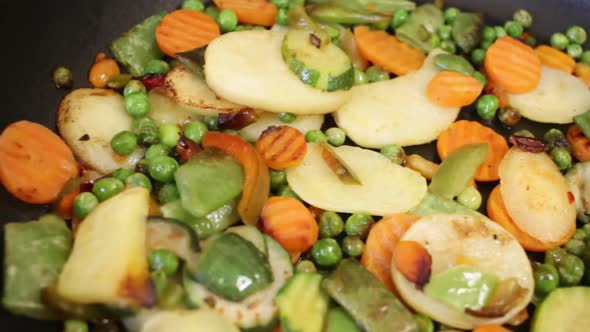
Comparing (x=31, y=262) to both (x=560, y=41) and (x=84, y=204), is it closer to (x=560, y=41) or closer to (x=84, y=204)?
(x=84, y=204)

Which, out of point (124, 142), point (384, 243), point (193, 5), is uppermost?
point (193, 5)

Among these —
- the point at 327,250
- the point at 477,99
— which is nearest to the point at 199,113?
the point at 327,250

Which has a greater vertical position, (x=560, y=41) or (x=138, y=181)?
(x=560, y=41)

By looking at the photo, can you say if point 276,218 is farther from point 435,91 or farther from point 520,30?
point 520,30

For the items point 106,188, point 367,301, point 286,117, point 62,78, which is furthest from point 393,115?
point 62,78

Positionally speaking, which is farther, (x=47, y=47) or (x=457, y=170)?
(x=47, y=47)

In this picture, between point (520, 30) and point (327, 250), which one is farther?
point (520, 30)

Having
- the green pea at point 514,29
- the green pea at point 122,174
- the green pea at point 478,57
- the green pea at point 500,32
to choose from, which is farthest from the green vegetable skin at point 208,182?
the green pea at point 514,29
